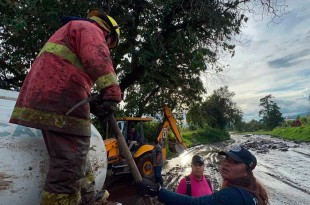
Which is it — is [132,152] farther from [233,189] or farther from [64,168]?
[64,168]

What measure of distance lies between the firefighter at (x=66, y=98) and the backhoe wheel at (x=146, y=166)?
720 cm

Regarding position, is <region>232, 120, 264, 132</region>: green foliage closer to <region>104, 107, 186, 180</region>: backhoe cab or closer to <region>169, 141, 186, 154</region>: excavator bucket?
<region>169, 141, 186, 154</region>: excavator bucket

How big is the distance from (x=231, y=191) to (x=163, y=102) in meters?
13.8

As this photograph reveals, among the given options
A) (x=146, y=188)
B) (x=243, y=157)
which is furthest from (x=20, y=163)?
(x=243, y=157)

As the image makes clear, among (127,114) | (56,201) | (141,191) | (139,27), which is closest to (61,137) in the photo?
(56,201)

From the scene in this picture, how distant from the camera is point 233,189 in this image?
2.56m

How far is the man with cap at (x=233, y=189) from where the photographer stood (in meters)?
2.51

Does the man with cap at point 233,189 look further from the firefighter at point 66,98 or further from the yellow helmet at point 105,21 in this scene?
the yellow helmet at point 105,21

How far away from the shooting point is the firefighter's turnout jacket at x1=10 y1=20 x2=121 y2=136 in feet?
7.50

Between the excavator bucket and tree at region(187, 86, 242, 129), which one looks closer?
the excavator bucket

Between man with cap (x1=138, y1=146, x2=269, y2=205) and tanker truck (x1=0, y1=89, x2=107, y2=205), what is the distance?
845 millimetres

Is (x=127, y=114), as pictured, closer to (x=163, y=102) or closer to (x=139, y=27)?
(x=163, y=102)

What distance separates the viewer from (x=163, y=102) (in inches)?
643

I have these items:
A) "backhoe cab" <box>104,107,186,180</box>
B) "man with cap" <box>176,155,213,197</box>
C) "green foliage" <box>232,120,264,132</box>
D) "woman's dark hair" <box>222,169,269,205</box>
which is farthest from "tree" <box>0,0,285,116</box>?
"green foliage" <box>232,120,264,132</box>
